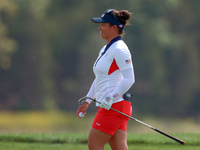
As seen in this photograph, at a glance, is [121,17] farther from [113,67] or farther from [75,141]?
[75,141]

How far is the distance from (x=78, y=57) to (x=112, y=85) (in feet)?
80.9

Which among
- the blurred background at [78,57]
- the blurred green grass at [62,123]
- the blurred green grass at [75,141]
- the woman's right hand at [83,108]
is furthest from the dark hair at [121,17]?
the blurred background at [78,57]

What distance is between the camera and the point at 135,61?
27.3m

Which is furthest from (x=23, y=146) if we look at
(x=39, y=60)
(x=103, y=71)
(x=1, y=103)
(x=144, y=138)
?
(x=39, y=60)

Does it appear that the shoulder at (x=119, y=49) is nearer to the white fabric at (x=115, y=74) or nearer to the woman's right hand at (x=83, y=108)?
the white fabric at (x=115, y=74)

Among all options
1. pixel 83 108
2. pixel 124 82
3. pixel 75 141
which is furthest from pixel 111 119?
pixel 75 141

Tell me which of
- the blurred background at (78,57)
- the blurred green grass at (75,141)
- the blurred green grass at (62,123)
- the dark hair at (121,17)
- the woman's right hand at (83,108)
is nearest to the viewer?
the dark hair at (121,17)

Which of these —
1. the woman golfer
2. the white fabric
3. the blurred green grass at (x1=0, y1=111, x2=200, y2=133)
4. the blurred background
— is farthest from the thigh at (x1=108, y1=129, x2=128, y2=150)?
the blurred background

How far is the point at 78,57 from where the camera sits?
94.5ft

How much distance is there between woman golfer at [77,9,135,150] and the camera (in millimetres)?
4070

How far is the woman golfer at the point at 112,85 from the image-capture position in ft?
13.4

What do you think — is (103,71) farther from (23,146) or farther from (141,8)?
(141,8)

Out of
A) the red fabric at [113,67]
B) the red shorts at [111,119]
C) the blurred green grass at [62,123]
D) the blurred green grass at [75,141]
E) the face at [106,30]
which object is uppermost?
the face at [106,30]

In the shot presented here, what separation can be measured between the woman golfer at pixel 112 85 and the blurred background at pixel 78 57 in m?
21.9
